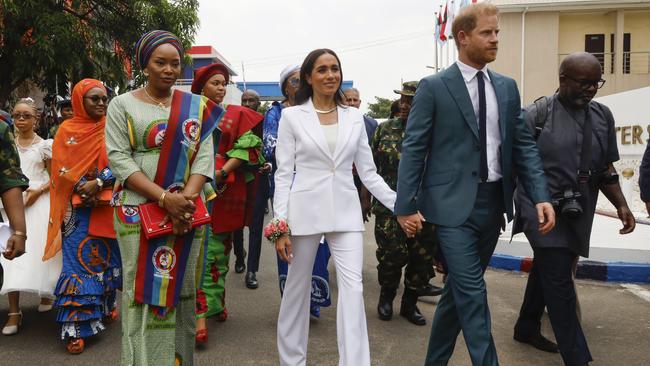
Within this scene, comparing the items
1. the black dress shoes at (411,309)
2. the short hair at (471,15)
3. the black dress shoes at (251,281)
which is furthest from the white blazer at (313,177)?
the black dress shoes at (251,281)

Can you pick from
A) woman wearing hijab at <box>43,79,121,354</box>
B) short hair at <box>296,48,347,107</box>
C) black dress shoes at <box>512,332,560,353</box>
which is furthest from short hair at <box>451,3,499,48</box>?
woman wearing hijab at <box>43,79,121,354</box>

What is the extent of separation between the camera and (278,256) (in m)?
4.54

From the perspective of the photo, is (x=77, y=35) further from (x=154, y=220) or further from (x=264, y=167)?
(x=154, y=220)

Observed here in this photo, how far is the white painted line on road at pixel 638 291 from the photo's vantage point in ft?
18.1

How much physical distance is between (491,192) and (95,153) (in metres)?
2.92

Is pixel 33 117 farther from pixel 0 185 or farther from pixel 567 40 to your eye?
pixel 567 40

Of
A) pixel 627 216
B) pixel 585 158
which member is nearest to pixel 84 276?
pixel 585 158

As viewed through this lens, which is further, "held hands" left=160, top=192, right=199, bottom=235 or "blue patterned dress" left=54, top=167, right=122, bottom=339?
"blue patterned dress" left=54, top=167, right=122, bottom=339

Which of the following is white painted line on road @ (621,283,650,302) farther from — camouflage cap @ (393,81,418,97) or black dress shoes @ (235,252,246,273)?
black dress shoes @ (235,252,246,273)

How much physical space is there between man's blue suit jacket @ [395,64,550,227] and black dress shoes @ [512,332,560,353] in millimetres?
1424

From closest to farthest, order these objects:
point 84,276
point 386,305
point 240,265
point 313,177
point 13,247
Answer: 1. point 13,247
2. point 313,177
3. point 84,276
4. point 386,305
5. point 240,265

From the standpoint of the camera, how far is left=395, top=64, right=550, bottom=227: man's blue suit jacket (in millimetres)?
3066

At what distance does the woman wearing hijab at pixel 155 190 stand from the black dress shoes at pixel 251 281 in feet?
9.33

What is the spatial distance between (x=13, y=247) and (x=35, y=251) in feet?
6.73
